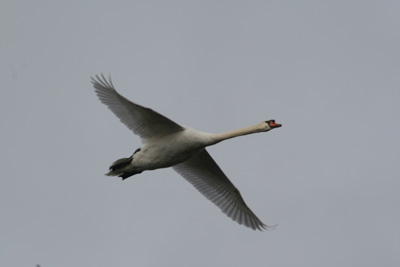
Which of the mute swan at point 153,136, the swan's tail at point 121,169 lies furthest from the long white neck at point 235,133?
the swan's tail at point 121,169

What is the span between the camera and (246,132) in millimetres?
23344

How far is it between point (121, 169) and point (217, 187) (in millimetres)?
3940

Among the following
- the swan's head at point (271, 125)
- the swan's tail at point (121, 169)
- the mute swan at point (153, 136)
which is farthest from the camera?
the swan's head at point (271, 125)

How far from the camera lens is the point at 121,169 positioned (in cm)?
2308

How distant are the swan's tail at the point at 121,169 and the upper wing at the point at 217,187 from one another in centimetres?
243

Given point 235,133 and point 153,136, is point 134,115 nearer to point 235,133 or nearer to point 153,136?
point 153,136

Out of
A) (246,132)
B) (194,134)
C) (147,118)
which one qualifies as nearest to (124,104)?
(147,118)

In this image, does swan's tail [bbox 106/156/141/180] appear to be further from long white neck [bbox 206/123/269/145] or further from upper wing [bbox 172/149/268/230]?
long white neck [bbox 206/123/269/145]

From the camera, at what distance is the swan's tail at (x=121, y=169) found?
22859 mm

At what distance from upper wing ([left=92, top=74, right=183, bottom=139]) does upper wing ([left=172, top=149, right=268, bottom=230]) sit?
2318mm

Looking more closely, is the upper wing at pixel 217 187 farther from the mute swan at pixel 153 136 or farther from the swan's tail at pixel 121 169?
the swan's tail at pixel 121 169

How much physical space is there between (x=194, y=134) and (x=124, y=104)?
2.25 m

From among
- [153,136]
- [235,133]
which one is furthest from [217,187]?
[153,136]

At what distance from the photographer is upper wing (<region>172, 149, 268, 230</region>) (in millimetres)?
25109
